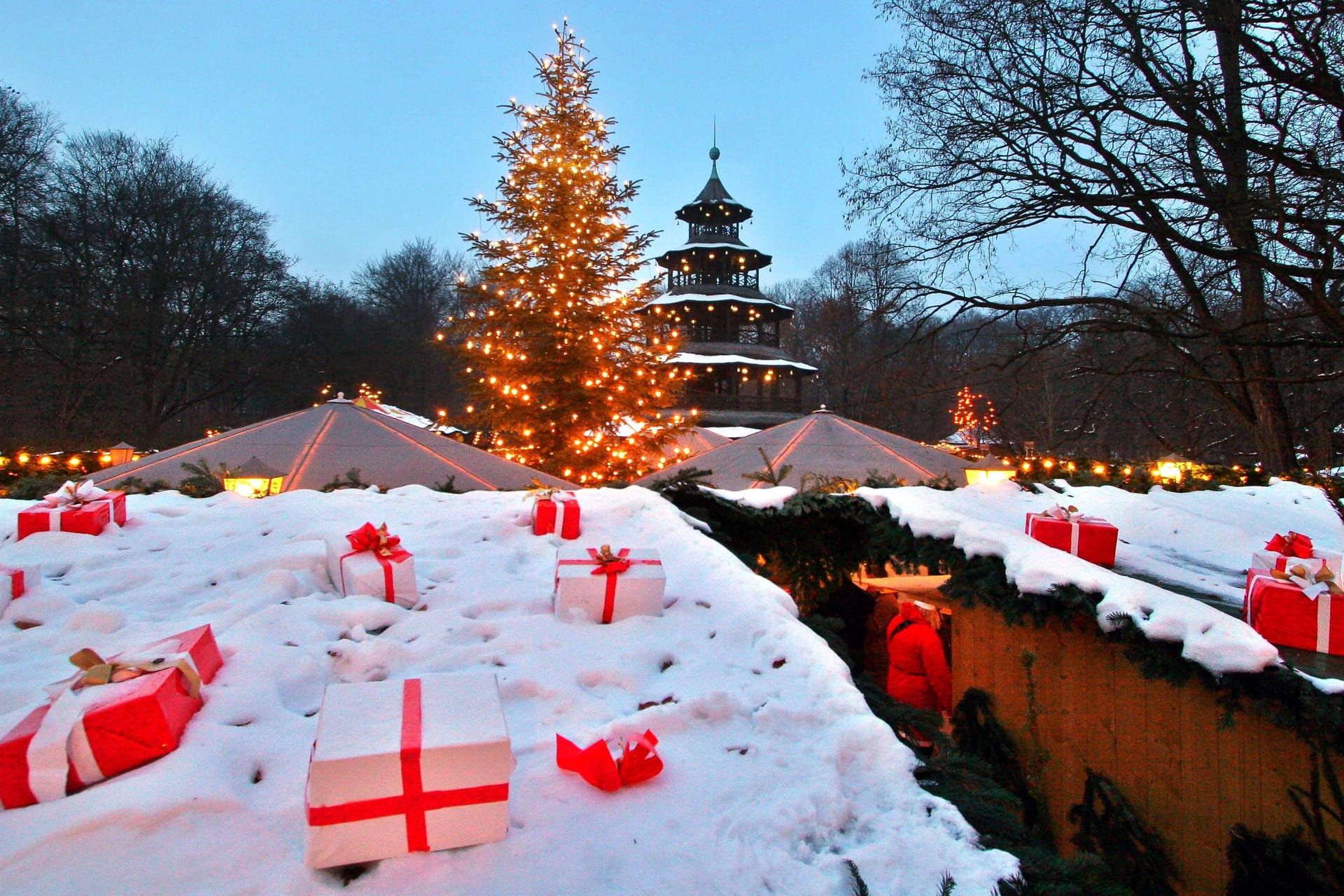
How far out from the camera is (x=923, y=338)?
9828mm

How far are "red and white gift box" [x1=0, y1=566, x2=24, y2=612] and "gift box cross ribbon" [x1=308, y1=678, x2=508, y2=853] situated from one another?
201 cm

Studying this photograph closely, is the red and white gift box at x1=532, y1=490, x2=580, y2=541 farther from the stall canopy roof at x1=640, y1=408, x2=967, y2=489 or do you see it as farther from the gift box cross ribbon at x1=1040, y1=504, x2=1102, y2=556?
the stall canopy roof at x1=640, y1=408, x2=967, y2=489

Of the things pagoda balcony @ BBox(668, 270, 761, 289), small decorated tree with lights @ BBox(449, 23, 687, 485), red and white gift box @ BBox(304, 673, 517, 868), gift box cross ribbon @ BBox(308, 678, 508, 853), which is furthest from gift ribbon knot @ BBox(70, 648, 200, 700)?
pagoda balcony @ BBox(668, 270, 761, 289)

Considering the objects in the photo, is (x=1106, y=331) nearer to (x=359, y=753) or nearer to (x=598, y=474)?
(x=598, y=474)

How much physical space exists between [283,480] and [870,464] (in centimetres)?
544

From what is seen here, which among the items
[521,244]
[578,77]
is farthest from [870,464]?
[578,77]

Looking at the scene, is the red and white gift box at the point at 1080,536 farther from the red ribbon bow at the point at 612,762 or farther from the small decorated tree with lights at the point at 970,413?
the small decorated tree with lights at the point at 970,413

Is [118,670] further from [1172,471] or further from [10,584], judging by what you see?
[1172,471]

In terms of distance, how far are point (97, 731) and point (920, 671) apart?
465cm

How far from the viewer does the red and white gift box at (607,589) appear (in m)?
2.39

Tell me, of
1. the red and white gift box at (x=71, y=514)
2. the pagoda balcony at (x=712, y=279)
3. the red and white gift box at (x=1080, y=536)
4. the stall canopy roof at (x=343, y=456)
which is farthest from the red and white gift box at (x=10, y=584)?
the pagoda balcony at (x=712, y=279)

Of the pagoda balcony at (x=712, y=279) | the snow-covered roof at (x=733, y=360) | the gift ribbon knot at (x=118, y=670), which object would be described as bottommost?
the gift ribbon knot at (x=118, y=670)

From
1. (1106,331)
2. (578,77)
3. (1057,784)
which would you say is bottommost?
(1057,784)

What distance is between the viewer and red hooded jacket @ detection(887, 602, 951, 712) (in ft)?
15.5
